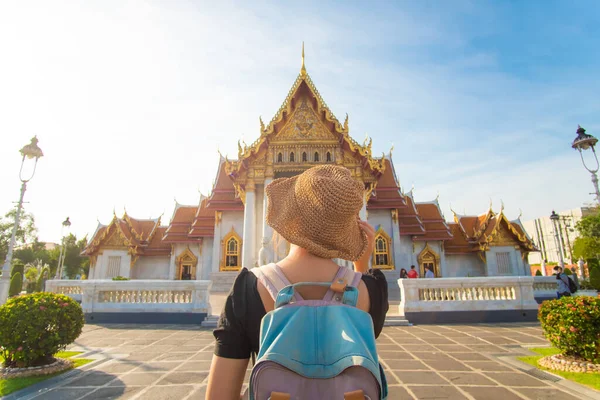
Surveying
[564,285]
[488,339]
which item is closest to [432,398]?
[488,339]

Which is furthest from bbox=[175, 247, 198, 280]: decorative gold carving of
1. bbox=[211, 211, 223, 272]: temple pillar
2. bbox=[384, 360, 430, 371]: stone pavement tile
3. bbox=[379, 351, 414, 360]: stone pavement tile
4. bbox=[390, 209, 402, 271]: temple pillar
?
bbox=[384, 360, 430, 371]: stone pavement tile

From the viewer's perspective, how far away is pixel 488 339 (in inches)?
261

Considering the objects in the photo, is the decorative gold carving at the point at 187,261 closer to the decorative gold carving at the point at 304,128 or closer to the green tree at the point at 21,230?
the decorative gold carving at the point at 304,128

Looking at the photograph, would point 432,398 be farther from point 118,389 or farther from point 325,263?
point 118,389

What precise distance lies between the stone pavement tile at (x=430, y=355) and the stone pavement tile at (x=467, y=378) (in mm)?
788

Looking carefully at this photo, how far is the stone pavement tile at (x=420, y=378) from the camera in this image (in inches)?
156

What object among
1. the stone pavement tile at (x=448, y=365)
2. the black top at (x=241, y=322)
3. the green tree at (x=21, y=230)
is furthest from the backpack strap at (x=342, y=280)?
the green tree at (x=21, y=230)

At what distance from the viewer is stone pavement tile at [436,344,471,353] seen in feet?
18.4

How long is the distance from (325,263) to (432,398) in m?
3.11

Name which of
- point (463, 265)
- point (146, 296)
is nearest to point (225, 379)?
point (146, 296)

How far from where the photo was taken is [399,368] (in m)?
4.59

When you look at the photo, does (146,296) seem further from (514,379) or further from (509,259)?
(509,259)

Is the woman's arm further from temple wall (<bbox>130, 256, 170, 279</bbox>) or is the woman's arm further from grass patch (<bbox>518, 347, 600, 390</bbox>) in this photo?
temple wall (<bbox>130, 256, 170, 279</bbox>)

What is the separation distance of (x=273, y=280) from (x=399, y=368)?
167 inches
